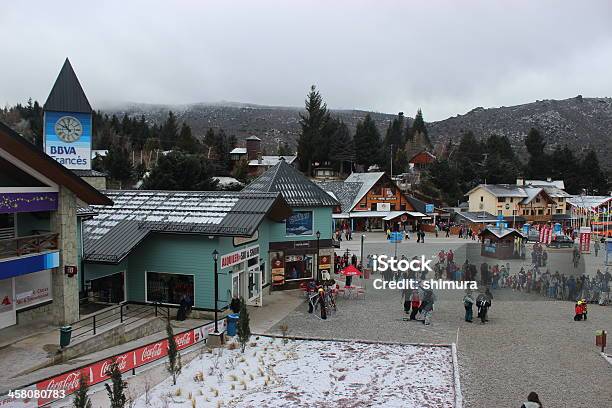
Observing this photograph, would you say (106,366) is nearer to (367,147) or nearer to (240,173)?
(240,173)

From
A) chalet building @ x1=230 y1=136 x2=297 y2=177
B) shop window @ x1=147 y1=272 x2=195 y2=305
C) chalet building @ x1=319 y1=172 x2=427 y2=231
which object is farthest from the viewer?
chalet building @ x1=230 y1=136 x2=297 y2=177

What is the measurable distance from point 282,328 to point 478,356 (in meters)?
6.42

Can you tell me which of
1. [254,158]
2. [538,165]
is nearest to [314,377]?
[254,158]

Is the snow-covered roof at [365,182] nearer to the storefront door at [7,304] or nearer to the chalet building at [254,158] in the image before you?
the chalet building at [254,158]

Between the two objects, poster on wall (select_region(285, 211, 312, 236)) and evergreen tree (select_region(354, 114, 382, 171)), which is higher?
evergreen tree (select_region(354, 114, 382, 171))

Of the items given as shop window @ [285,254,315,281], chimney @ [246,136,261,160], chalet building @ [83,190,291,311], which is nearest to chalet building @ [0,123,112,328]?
chalet building @ [83,190,291,311]

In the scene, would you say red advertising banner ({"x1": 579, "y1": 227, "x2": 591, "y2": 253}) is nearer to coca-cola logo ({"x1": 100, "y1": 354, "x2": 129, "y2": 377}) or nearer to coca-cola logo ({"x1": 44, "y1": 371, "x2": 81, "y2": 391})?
coca-cola logo ({"x1": 100, "y1": 354, "x2": 129, "y2": 377})

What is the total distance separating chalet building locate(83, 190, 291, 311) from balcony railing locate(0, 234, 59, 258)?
10.2 feet

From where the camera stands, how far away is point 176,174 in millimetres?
51750

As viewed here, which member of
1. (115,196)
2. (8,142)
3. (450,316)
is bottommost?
(450,316)

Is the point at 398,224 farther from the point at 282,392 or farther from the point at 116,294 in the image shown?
the point at 282,392

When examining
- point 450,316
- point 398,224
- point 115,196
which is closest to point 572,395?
point 450,316

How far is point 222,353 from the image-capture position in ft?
53.6

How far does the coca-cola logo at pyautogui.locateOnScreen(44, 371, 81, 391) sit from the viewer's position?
11239 millimetres
